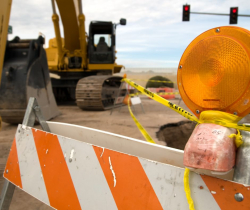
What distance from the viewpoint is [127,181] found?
4.12 feet

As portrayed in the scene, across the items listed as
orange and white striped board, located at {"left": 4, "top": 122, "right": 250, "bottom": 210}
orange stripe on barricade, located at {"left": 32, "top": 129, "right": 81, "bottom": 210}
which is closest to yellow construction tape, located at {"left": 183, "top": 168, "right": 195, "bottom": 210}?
orange and white striped board, located at {"left": 4, "top": 122, "right": 250, "bottom": 210}

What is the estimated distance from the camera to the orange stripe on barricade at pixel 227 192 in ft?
3.04

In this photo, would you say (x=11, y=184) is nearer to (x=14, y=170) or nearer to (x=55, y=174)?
(x=14, y=170)

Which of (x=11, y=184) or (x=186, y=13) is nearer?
(x=11, y=184)

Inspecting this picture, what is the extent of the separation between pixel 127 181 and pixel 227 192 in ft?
1.56

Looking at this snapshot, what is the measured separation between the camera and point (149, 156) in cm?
157

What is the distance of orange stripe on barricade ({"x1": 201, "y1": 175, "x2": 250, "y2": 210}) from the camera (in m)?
0.93

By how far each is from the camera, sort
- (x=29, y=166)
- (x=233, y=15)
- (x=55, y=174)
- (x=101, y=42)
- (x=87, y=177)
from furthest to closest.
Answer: (x=233, y=15) → (x=101, y=42) → (x=29, y=166) → (x=55, y=174) → (x=87, y=177)

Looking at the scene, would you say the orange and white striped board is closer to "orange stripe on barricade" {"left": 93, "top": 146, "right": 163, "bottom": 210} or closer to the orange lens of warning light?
"orange stripe on barricade" {"left": 93, "top": 146, "right": 163, "bottom": 210}

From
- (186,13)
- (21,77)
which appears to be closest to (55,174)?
(21,77)

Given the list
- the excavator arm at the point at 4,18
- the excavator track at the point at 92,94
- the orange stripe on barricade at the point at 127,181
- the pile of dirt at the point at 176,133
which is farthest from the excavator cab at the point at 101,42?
the orange stripe on barricade at the point at 127,181

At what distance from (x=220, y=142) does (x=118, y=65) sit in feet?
36.3

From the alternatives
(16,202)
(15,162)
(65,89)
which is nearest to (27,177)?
(15,162)

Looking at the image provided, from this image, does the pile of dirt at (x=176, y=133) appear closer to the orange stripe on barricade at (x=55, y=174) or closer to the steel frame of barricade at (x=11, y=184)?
the steel frame of barricade at (x=11, y=184)
